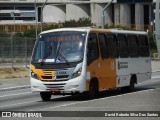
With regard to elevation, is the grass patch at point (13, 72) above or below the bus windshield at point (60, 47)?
below

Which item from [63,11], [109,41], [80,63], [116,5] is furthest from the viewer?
[63,11]

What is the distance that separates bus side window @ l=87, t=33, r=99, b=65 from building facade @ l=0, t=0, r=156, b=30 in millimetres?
81130

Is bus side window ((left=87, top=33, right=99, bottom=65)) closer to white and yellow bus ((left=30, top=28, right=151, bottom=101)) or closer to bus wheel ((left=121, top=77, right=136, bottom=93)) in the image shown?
white and yellow bus ((left=30, top=28, right=151, bottom=101))

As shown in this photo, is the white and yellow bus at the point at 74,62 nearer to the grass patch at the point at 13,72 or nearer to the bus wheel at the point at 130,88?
the bus wheel at the point at 130,88

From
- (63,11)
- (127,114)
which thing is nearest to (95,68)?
(127,114)

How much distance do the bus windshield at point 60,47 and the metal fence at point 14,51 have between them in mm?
21093

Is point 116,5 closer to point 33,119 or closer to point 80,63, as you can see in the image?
point 80,63

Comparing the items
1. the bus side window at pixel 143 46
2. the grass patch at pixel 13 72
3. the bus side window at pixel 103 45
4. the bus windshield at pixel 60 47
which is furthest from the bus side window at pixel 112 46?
the grass patch at pixel 13 72

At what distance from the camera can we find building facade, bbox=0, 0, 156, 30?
107688 mm

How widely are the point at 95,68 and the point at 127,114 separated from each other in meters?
7.19

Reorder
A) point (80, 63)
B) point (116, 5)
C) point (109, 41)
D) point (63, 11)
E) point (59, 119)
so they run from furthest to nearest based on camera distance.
A: point (63, 11), point (116, 5), point (109, 41), point (80, 63), point (59, 119)

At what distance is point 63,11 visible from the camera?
4670 inches

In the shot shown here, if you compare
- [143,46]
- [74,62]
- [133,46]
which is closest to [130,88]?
[133,46]

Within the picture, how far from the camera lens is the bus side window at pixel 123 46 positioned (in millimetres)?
25520
